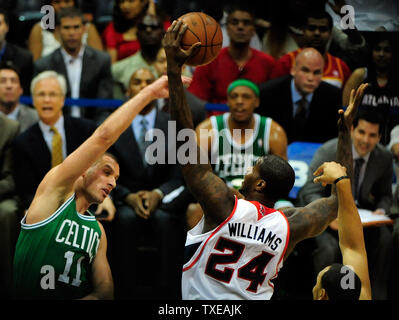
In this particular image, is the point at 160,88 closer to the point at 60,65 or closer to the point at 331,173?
the point at 331,173

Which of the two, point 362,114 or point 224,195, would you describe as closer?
point 224,195

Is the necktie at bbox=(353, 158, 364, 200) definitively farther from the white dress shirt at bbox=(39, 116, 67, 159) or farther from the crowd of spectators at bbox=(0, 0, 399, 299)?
the white dress shirt at bbox=(39, 116, 67, 159)

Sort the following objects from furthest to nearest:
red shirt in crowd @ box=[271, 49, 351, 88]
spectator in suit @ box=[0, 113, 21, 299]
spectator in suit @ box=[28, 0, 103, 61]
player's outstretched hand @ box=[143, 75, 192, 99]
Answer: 1. spectator in suit @ box=[28, 0, 103, 61]
2. red shirt in crowd @ box=[271, 49, 351, 88]
3. spectator in suit @ box=[0, 113, 21, 299]
4. player's outstretched hand @ box=[143, 75, 192, 99]

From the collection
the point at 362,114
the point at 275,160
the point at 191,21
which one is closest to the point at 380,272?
the point at 362,114

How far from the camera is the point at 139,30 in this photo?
273 inches

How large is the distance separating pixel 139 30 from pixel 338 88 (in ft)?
6.55

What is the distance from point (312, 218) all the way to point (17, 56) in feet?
13.2

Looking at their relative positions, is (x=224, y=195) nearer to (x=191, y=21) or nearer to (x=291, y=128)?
(x=191, y=21)

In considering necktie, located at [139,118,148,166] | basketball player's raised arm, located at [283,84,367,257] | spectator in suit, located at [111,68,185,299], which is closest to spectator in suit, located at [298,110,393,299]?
spectator in suit, located at [111,68,185,299]

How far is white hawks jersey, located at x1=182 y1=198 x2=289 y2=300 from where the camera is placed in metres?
3.56

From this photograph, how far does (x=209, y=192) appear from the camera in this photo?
3516 mm

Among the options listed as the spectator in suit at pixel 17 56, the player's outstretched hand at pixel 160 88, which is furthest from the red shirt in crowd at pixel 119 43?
the player's outstretched hand at pixel 160 88

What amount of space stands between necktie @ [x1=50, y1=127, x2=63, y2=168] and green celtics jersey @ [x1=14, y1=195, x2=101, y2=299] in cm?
172

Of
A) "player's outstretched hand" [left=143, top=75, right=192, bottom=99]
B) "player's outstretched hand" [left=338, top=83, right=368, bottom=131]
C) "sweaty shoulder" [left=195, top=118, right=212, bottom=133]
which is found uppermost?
"player's outstretched hand" [left=143, top=75, right=192, bottom=99]
